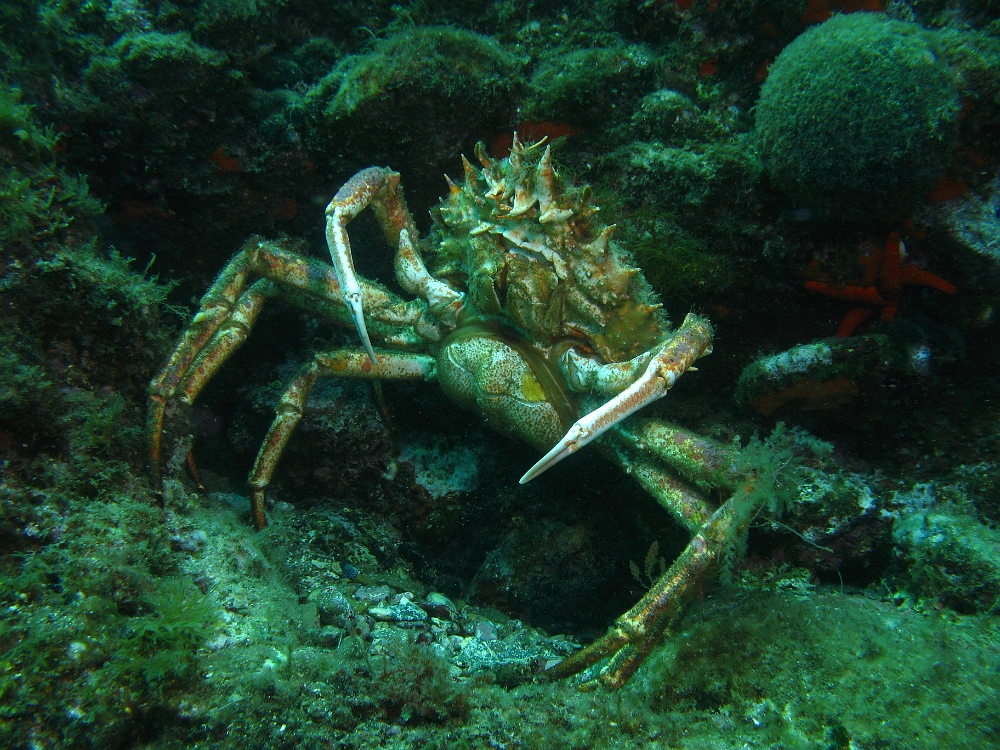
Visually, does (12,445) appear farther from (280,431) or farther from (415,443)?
(415,443)

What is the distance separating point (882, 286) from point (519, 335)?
2.38 m

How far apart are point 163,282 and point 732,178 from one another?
451 cm

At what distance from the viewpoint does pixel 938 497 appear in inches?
114

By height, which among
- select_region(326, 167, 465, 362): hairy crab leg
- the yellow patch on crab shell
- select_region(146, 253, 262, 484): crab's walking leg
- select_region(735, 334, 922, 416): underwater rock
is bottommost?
select_region(146, 253, 262, 484): crab's walking leg

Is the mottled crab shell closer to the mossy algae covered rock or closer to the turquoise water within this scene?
the turquoise water

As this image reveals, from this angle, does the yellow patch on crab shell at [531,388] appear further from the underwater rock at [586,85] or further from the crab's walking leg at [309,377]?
the underwater rock at [586,85]

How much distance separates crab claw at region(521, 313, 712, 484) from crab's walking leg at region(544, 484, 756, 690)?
834 millimetres

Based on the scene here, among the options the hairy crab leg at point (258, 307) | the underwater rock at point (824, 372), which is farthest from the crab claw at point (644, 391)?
the hairy crab leg at point (258, 307)

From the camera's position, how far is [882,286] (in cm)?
298

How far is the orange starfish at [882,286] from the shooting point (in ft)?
9.51

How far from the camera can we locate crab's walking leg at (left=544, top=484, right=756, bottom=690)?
7.73 feet

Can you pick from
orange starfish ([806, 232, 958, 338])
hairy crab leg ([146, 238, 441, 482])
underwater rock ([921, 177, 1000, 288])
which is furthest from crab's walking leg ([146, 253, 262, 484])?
underwater rock ([921, 177, 1000, 288])

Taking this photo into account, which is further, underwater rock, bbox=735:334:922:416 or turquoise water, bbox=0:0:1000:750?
underwater rock, bbox=735:334:922:416

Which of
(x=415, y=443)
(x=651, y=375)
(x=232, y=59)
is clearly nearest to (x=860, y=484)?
(x=651, y=375)
